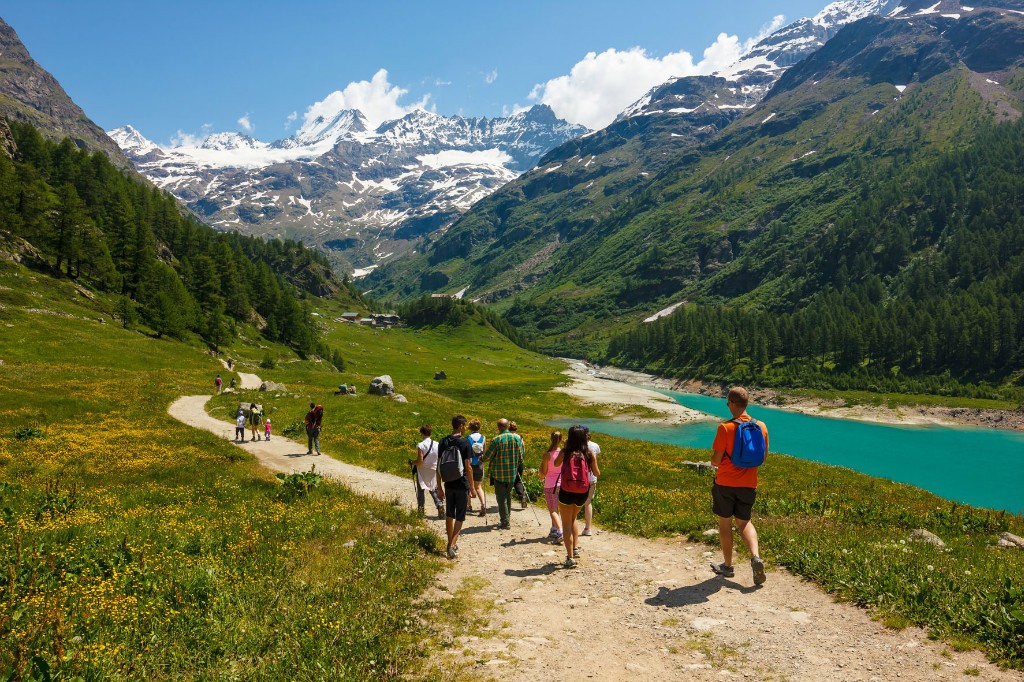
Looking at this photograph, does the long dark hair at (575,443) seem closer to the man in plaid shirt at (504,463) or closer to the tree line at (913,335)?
the man in plaid shirt at (504,463)

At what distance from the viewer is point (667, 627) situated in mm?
9727

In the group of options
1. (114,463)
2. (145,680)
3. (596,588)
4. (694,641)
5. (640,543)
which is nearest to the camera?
(145,680)

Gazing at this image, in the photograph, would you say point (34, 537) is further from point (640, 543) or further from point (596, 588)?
point (640, 543)

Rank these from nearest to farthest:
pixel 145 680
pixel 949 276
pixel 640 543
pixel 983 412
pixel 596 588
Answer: pixel 145 680, pixel 596 588, pixel 640 543, pixel 983 412, pixel 949 276

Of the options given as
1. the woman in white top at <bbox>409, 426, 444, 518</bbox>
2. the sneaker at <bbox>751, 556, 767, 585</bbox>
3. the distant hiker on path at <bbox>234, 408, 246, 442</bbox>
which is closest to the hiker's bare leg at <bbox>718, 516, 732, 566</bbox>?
the sneaker at <bbox>751, 556, 767, 585</bbox>

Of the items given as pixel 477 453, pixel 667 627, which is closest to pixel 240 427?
pixel 477 453

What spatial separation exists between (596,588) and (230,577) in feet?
25.6

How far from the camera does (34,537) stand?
1020cm

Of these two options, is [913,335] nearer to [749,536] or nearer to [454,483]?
[749,536]

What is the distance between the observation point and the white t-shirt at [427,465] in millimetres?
17922

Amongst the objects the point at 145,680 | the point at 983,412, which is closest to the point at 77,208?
the point at 145,680

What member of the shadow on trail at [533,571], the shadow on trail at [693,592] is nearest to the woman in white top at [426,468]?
the shadow on trail at [533,571]

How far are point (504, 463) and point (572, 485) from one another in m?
3.67

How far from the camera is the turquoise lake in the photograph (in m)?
58.1
